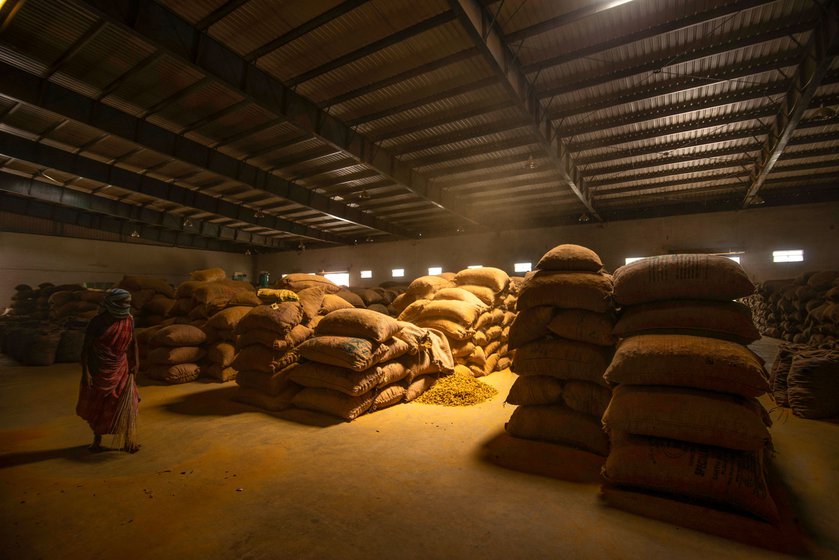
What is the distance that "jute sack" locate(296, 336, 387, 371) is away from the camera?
389cm

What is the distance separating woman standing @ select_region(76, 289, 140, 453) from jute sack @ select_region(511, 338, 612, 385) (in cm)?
371

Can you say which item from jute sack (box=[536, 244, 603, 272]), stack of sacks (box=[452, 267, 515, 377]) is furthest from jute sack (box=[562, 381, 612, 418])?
stack of sacks (box=[452, 267, 515, 377])

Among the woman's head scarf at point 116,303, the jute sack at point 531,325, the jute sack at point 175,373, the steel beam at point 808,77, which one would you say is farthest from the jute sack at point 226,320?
the steel beam at point 808,77

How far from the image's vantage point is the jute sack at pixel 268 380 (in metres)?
4.38

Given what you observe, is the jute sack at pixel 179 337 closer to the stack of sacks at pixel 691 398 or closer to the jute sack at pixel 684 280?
the stack of sacks at pixel 691 398

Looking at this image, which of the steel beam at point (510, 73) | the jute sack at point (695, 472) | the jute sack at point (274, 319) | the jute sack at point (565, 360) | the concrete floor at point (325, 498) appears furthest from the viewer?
the jute sack at point (274, 319)

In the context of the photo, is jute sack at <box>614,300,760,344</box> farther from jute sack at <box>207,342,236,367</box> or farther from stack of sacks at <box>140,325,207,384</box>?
stack of sacks at <box>140,325,207,384</box>

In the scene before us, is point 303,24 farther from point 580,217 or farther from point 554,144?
point 580,217

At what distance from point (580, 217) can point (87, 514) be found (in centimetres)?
1286

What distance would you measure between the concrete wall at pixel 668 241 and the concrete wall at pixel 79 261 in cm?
1178

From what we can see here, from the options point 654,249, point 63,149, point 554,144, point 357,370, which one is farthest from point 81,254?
point 654,249

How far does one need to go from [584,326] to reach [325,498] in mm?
2639

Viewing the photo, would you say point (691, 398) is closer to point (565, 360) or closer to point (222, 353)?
point (565, 360)

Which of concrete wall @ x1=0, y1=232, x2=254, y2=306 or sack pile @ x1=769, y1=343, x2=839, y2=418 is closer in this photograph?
sack pile @ x1=769, y1=343, x2=839, y2=418
